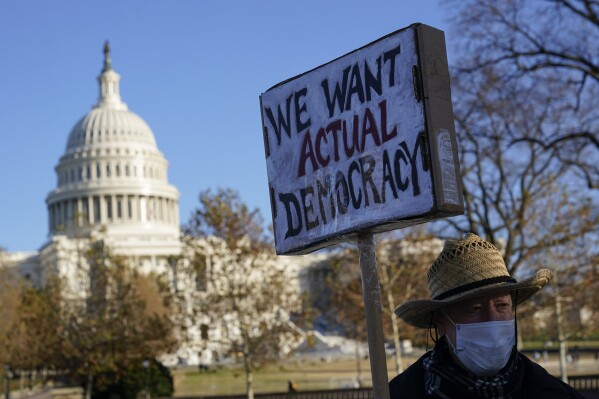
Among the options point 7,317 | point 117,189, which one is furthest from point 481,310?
point 117,189

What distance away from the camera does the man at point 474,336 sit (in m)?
3.72

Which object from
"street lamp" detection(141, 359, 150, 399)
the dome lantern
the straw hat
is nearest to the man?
the straw hat

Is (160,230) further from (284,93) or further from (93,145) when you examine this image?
(284,93)

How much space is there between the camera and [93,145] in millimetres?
131625

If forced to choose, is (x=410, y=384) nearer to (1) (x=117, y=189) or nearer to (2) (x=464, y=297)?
(2) (x=464, y=297)

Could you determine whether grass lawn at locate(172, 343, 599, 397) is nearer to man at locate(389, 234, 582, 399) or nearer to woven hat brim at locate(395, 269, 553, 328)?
woven hat brim at locate(395, 269, 553, 328)

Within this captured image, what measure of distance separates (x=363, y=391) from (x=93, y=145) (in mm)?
107052

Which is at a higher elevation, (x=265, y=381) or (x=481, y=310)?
(x=481, y=310)

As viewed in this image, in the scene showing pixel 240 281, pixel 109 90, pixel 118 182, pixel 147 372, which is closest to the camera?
pixel 240 281

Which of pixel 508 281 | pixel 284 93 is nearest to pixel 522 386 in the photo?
pixel 508 281

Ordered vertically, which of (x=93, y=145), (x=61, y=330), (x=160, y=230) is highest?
(x=93, y=145)

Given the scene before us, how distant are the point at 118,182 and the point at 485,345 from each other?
4926 inches

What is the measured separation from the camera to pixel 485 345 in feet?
12.1

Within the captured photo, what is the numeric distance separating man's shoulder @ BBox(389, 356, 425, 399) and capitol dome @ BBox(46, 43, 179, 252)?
385ft
